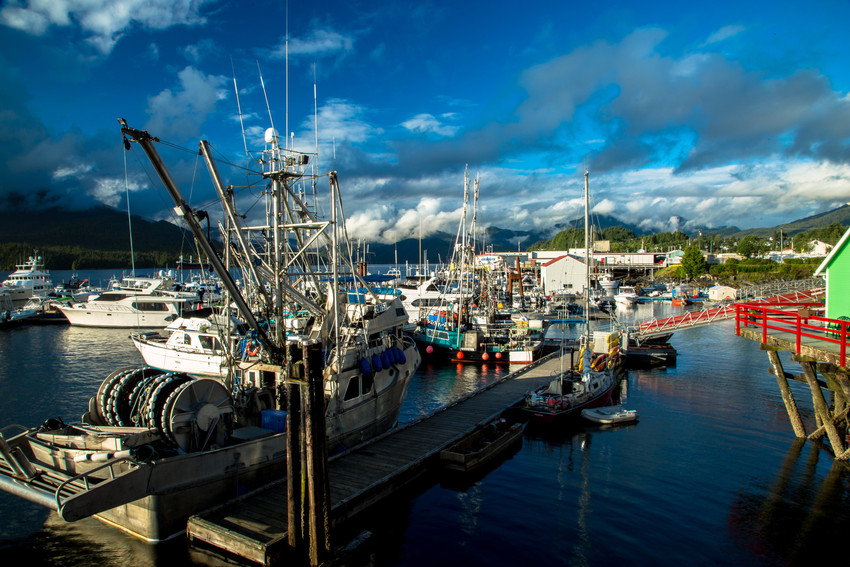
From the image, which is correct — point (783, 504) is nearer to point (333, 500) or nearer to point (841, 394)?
point (841, 394)

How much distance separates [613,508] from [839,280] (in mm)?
13095

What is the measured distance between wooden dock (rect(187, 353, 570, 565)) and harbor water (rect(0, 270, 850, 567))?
97cm

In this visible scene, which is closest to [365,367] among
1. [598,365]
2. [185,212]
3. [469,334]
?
[185,212]

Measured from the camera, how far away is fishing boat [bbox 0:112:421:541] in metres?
12.7

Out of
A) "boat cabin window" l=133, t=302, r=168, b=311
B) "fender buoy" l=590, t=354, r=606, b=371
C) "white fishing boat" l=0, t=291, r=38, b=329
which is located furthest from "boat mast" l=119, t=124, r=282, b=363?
"white fishing boat" l=0, t=291, r=38, b=329

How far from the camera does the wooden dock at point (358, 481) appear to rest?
13.1 meters

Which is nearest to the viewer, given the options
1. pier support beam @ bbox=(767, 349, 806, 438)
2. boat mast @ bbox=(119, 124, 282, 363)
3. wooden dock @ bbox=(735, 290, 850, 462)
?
boat mast @ bbox=(119, 124, 282, 363)

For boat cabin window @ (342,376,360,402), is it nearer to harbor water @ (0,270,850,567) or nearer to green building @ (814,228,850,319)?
harbor water @ (0,270,850,567)

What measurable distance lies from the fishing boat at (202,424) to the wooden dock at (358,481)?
1.05 meters

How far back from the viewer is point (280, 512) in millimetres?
14477

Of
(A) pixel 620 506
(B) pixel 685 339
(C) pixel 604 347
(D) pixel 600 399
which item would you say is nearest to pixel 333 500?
(A) pixel 620 506

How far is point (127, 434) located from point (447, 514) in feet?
34.6

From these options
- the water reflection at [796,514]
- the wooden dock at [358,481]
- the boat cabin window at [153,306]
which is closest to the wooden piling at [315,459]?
the wooden dock at [358,481]

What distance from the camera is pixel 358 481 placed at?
54.7 feet
